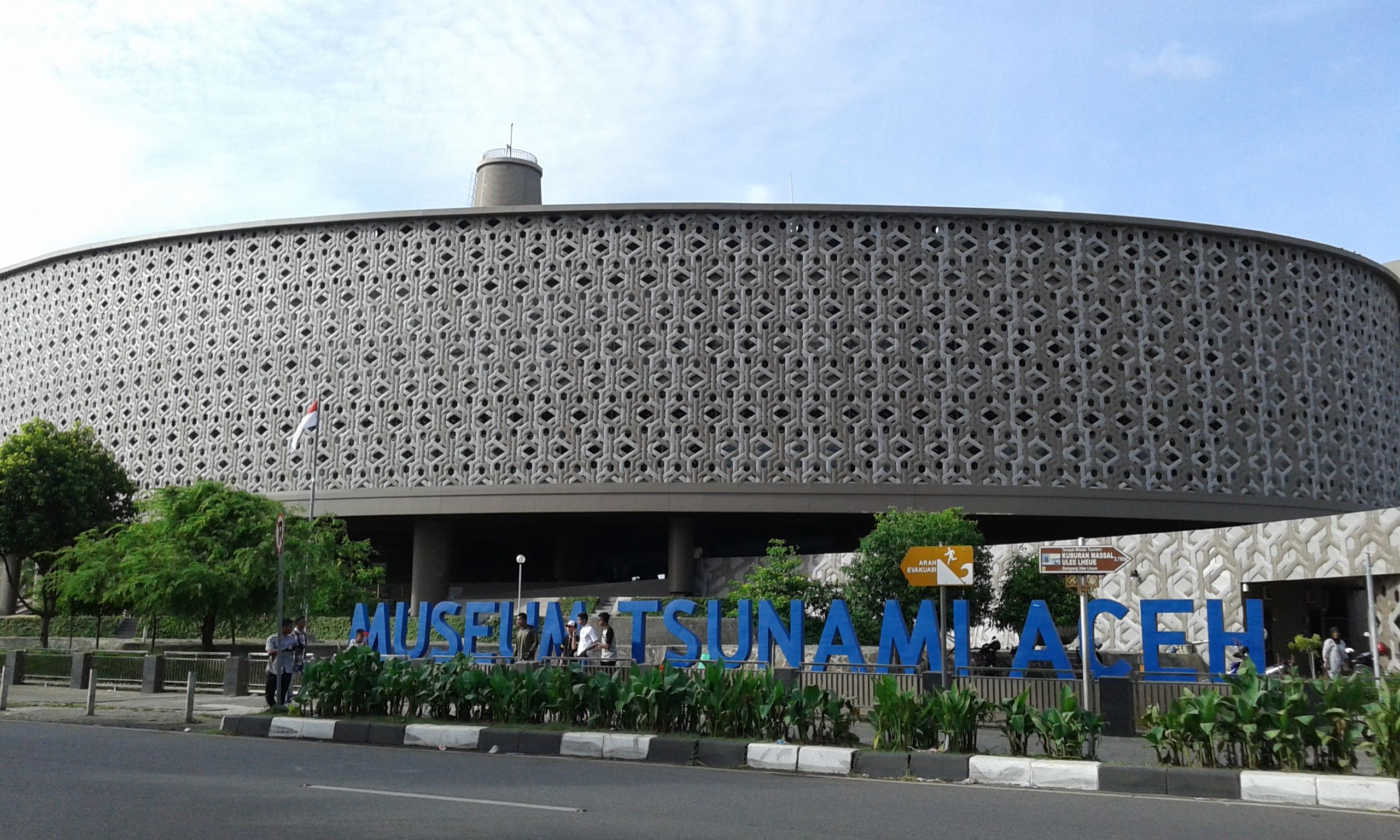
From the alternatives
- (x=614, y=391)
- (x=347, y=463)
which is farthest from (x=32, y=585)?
(x=614, y=391)

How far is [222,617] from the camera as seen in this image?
3359cm

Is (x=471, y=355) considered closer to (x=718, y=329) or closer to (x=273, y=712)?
(x=718, y=329)

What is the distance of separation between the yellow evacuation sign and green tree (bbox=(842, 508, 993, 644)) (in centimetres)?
1642

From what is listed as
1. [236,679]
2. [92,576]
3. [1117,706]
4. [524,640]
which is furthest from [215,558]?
[1117,706]

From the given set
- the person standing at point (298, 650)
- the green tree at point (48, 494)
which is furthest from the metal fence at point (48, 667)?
the green tree at point (48, 494)

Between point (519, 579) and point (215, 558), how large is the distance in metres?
20.1

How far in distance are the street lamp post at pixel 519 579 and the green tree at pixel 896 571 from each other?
9.94m

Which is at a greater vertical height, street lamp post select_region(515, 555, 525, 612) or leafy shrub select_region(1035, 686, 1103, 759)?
street lamp post select_region(515, 555, 525, 612)

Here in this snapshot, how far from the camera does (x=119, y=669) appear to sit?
25.5m

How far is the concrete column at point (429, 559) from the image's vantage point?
4962 cm

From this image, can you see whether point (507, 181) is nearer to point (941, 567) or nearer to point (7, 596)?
point (7, 596)

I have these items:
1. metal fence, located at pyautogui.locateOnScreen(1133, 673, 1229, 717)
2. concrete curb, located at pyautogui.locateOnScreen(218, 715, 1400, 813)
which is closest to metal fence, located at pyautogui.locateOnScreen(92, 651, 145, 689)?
concrete curb, located at pyautogui.locateOnScreen(218, 715, 1400, 813)

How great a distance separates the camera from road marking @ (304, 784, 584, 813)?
341 inches

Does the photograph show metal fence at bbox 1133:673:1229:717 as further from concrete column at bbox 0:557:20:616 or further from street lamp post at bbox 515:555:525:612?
concrete column at bbox 0:557:20:616
